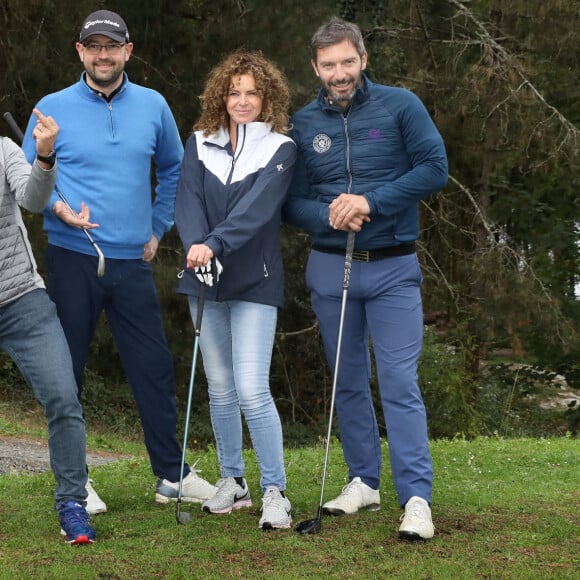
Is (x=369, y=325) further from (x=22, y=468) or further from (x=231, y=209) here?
(x=22, y=468)

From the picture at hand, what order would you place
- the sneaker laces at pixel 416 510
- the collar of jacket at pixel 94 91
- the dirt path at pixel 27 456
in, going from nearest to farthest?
the sneaker laces at pixel 416 510
the collar of jacket at pixel 94 91
the dirt path at pixel 27 456

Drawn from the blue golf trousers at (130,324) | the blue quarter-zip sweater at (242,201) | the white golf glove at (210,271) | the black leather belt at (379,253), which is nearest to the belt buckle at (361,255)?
the black leather belt at (379,253)

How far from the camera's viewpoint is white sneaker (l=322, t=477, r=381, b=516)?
5238 mm

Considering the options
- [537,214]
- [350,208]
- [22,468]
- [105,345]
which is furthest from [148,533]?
[537,214]

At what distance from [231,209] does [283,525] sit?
1431 millimetres

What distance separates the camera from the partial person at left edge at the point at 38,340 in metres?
4.70

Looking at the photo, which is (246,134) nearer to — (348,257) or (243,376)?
(348,257)

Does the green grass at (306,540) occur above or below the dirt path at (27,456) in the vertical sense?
above

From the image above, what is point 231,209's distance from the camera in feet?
16.6

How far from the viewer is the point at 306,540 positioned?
4773 mm

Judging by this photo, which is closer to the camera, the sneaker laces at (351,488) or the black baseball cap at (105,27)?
the black baseball cap at (105,27)

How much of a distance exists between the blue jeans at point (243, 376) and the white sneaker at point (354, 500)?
0.27 metres

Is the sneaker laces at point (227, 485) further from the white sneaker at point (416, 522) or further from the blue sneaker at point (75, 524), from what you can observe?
the white sneaker at point (416, 522)

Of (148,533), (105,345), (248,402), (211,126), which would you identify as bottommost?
(105,345)
